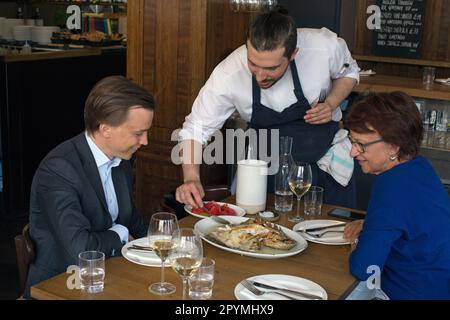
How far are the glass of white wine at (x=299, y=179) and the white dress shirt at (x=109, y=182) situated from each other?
Answer: 2.22ft

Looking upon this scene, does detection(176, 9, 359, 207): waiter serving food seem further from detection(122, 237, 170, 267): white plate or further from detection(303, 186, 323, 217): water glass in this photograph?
detection(122, 237, 170, 267): white plate

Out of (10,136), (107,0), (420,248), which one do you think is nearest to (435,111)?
(420,248)

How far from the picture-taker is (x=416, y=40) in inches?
268

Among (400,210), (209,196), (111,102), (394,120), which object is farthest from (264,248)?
(209,196)

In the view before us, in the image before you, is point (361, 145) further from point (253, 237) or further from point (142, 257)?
point (142, 257)

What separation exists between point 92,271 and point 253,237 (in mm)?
593

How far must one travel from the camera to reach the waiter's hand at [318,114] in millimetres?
2887

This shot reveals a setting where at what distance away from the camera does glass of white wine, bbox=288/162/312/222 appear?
257 centimetres

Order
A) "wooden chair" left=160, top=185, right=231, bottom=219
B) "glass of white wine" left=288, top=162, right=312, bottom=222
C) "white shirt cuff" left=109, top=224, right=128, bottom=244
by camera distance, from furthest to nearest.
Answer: "wooden chair" left=160, top=185, right=231, bottom=219, "glass of white wine" left=288, top=162, right=312, bottom=222, "white shirt cuff" left=109, top=224, right=128, bottom=244

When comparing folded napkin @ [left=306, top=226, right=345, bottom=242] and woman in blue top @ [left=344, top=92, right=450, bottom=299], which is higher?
woman in blue top @ [left=344, top=92, right=450, bottom=299]

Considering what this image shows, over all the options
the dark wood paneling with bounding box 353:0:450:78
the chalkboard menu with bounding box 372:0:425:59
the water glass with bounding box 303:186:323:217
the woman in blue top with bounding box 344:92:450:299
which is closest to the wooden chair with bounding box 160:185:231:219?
the water glass with bounding box 303:186:323:217

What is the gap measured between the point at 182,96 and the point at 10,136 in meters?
1.66

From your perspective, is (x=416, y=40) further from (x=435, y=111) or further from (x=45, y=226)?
(x=45, y=226)

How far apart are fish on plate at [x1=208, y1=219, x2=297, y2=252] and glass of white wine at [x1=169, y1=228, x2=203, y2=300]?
1.19ft
